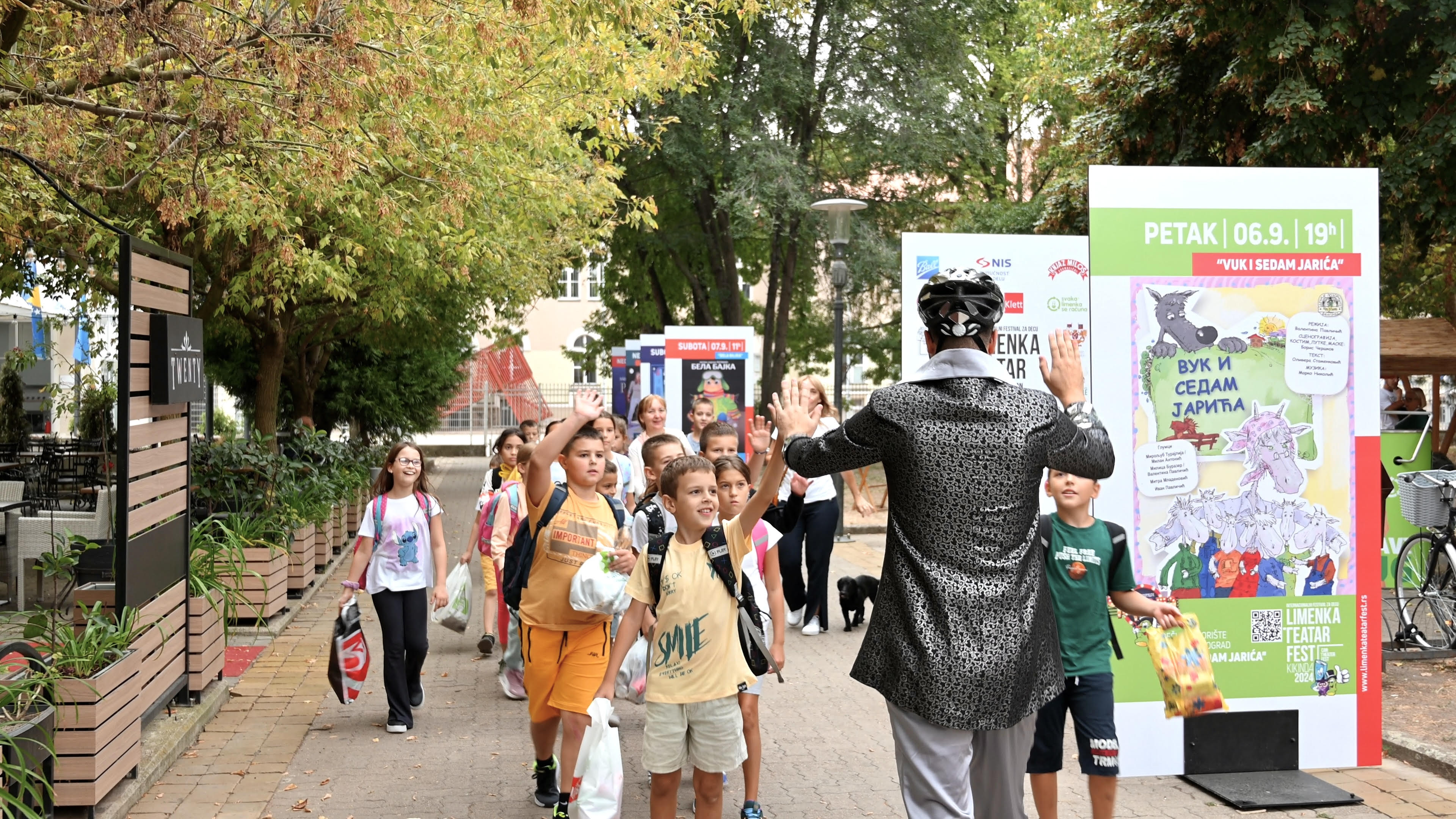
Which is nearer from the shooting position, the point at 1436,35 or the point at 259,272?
the point at 1436,35

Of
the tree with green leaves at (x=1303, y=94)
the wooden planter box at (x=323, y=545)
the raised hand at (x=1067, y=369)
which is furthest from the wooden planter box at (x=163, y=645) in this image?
the tree with green leaves at (x=1303, y=94)

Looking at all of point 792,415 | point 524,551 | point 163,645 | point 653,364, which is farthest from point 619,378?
point 792,415

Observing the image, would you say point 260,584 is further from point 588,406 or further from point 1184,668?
point 1184,668

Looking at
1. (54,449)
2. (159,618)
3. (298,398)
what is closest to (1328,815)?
(159,618)

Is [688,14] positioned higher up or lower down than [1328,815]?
higher up

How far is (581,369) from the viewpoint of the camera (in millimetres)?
42125

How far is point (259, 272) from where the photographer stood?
38.4 feet

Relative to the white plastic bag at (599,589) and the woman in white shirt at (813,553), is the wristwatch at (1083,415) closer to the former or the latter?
the white plastic bag at (599,589)

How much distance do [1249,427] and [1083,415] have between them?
309 cm

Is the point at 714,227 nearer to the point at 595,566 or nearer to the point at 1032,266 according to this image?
the point at 1032,266

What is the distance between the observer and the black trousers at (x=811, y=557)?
10.4 m

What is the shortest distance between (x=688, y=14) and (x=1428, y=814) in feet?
37.7

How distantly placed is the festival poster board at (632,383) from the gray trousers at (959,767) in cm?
1888

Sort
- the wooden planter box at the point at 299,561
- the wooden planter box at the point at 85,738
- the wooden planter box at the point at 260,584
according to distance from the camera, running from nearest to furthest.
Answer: the wooden planter box at the point at 85,738 → the wooden planter box at the point at 260,584 → the wooden planter box at the point at 299,561
